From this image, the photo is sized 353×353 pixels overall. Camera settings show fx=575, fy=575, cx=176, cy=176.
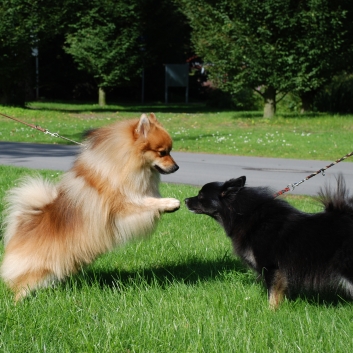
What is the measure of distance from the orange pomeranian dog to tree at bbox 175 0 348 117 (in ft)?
65.4

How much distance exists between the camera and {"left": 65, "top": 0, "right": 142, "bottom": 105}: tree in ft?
112

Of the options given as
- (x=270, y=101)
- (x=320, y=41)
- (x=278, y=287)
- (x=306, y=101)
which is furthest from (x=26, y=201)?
(x=306, y=101)

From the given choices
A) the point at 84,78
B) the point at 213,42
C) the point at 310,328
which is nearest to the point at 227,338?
the point at 310,328

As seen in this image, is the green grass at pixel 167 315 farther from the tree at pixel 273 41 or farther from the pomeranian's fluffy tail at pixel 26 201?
the tree at pixel 273 41

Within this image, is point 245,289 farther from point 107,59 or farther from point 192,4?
point 107,59

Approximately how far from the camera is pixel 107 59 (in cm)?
3438

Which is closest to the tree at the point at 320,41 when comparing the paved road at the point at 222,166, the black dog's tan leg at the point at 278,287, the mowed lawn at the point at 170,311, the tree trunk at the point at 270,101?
the tree trunk at the point at 270,101

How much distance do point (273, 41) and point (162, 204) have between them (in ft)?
69.5

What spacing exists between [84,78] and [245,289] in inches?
1629

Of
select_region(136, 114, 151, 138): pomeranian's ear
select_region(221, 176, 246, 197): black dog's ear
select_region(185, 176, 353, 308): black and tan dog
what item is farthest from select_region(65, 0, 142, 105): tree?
select_region(185, 176, 353, 308): black and tan dog

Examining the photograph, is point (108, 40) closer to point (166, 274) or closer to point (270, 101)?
point (270, 101)

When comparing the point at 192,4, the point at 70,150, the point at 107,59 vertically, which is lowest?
the point at 70,150

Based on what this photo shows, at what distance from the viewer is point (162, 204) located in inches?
201

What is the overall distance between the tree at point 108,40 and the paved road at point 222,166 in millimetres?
18128
